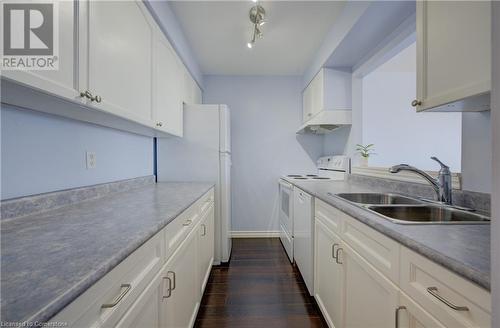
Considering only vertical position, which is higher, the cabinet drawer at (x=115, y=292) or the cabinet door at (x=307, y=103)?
the cabinet door at (x=307, y=103)

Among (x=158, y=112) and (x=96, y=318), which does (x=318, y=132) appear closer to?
(x=158, y=112)

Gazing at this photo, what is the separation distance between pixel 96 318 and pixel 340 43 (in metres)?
2.42

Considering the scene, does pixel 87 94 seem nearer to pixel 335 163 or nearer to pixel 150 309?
pixel 150 309

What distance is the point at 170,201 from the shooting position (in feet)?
4.53

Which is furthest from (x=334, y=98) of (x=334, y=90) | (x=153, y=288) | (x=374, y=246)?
(x=153, y=288)

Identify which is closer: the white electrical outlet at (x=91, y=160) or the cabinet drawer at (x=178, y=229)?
the cabinet drawer at (x=178, y=229)

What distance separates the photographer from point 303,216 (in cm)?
211

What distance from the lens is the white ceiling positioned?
6.52 ft

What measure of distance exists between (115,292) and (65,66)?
0.82 metres

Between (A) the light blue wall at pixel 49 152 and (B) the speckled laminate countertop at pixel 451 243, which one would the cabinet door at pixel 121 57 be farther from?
(B) the speckled laminate countertop at pixel 451 243

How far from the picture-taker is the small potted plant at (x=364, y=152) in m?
2.51

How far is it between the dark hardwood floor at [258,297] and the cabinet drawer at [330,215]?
2.46 ft

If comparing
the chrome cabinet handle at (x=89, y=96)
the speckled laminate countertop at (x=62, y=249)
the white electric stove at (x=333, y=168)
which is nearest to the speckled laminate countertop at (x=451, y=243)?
the speckled laminate countertop at (x=62, y=249)

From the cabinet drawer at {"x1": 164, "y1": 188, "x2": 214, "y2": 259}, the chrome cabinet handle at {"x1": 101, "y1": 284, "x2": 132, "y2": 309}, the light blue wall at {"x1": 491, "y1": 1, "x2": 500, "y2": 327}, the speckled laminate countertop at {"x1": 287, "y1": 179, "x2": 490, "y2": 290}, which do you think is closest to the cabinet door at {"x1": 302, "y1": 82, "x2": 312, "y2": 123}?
the cabinet drawer at {"x1": 164, "y1": 188, "x2": 214, "y2": 259}
